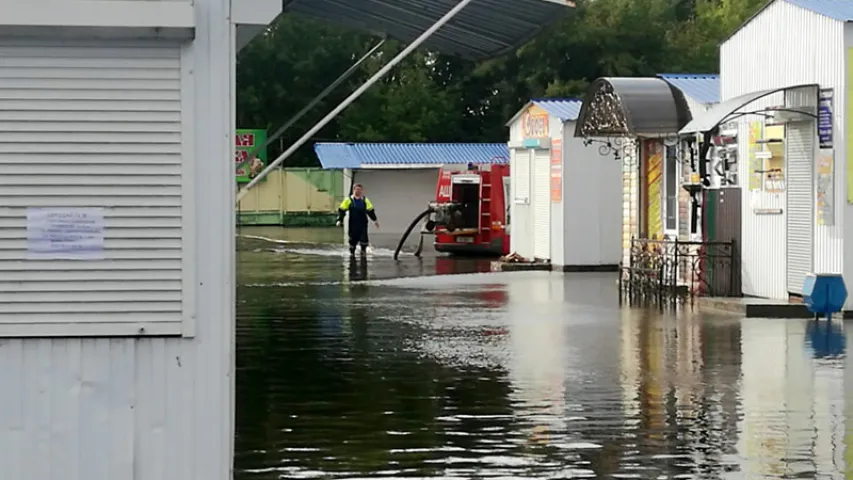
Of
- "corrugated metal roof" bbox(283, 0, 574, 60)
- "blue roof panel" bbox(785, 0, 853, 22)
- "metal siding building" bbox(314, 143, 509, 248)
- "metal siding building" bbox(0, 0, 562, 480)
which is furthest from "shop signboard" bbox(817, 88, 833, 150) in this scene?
"metal siding building" bbox(314, 143, 509, 248)

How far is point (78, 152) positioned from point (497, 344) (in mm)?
10633

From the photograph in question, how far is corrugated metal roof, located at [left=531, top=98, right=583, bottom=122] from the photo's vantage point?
31.0 metres

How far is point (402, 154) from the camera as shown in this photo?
5894 centimetres

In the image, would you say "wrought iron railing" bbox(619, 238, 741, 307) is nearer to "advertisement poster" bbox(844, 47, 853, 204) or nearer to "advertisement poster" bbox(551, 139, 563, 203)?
"advertisement poster" bbox(844, 47, 853, 204)

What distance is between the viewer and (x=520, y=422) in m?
12.1

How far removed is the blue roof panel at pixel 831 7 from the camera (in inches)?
794

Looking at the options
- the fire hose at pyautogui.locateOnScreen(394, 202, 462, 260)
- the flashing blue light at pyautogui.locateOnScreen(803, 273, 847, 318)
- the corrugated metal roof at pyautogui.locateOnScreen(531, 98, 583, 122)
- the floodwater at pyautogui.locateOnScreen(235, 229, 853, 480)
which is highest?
the corrugated metal roof at pyautogui.locateOnScreen(531, 98, 583, 122)

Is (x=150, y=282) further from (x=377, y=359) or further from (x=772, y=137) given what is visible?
(x=772, y=137)

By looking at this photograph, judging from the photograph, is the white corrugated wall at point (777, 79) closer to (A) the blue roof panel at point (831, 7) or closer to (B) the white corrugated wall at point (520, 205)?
(A) the blue roof panel at point (831, 7)

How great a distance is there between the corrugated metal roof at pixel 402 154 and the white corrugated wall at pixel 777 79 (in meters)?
31.9

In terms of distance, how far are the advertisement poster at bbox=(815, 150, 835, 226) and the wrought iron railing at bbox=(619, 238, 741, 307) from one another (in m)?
2.63

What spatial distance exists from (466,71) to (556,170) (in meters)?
40.9

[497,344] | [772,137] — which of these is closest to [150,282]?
[497,344]

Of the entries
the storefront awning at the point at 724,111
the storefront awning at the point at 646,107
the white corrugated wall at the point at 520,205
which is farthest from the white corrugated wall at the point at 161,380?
the white corrugated wall at the point at 520,205
